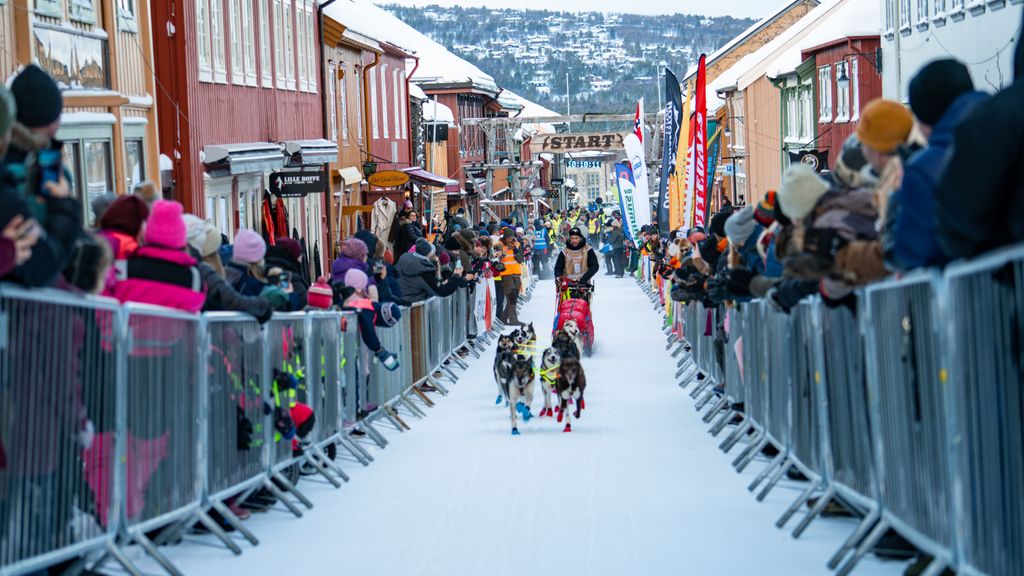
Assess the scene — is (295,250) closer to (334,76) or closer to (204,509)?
(204,509)

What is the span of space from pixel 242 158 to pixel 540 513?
13198 mm

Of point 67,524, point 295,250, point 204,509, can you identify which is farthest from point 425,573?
point 295,250

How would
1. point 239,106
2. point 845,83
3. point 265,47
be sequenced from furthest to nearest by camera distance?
1. point 845,83
2. point 265,47
3. point 239,106

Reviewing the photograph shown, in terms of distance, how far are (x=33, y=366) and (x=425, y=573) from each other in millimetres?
2571

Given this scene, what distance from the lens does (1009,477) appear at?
5160mm

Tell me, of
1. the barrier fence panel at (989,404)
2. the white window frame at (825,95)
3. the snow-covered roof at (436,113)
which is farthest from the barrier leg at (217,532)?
the snow-covered roof at (436,113)

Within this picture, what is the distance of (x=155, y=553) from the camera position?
7375 millimetres

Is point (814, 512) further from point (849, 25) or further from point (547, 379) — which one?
point (849, 25)

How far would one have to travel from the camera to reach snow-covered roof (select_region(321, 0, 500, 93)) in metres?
44.3

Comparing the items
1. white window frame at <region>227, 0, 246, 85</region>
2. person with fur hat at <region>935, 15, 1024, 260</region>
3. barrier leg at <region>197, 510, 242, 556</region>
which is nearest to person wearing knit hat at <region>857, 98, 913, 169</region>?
person with fur hat at <region>935, 15, 1024, 260</region>

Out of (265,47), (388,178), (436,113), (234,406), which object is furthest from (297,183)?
(436,113)

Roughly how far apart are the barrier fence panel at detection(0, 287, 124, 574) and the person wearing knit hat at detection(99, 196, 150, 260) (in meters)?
1.21

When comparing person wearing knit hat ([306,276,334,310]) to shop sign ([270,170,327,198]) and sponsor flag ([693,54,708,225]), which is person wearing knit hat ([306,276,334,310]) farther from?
shop sign ([270,170,327,198])

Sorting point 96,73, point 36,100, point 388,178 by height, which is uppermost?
point 96,73
